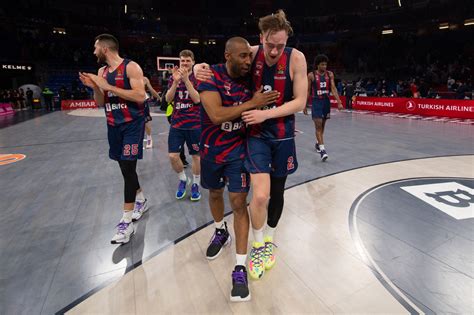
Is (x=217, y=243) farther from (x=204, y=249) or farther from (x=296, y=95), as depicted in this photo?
(x=296, y=95)

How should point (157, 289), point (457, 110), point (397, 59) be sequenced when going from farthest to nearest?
point (397, 59) < point (457, 110) < point (157, 289)

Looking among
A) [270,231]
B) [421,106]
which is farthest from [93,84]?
[421,106]

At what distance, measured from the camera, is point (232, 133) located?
2180 millimetres

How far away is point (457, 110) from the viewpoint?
37.8 feet

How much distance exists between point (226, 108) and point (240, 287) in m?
1.27

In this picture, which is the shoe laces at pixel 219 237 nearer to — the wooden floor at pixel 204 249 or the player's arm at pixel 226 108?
the wooden floor at pixel 204 249

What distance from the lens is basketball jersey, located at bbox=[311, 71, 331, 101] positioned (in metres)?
5.77

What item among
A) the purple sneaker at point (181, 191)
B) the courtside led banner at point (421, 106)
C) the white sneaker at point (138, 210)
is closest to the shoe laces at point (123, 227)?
the white sneaker at point (138, 210)

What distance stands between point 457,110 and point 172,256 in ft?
43.4

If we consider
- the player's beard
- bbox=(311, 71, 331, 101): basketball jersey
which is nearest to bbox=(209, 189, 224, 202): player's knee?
the player's beard

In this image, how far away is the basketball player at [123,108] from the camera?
9.21ft

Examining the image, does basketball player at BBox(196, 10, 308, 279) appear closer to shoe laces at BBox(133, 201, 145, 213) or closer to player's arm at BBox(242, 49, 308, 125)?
player's arm at BBox(242, 49, 308, 125)

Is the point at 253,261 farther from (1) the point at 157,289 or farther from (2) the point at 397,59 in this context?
(2) the point at 397,59

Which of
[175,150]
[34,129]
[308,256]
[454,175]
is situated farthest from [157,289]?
[34,129]
